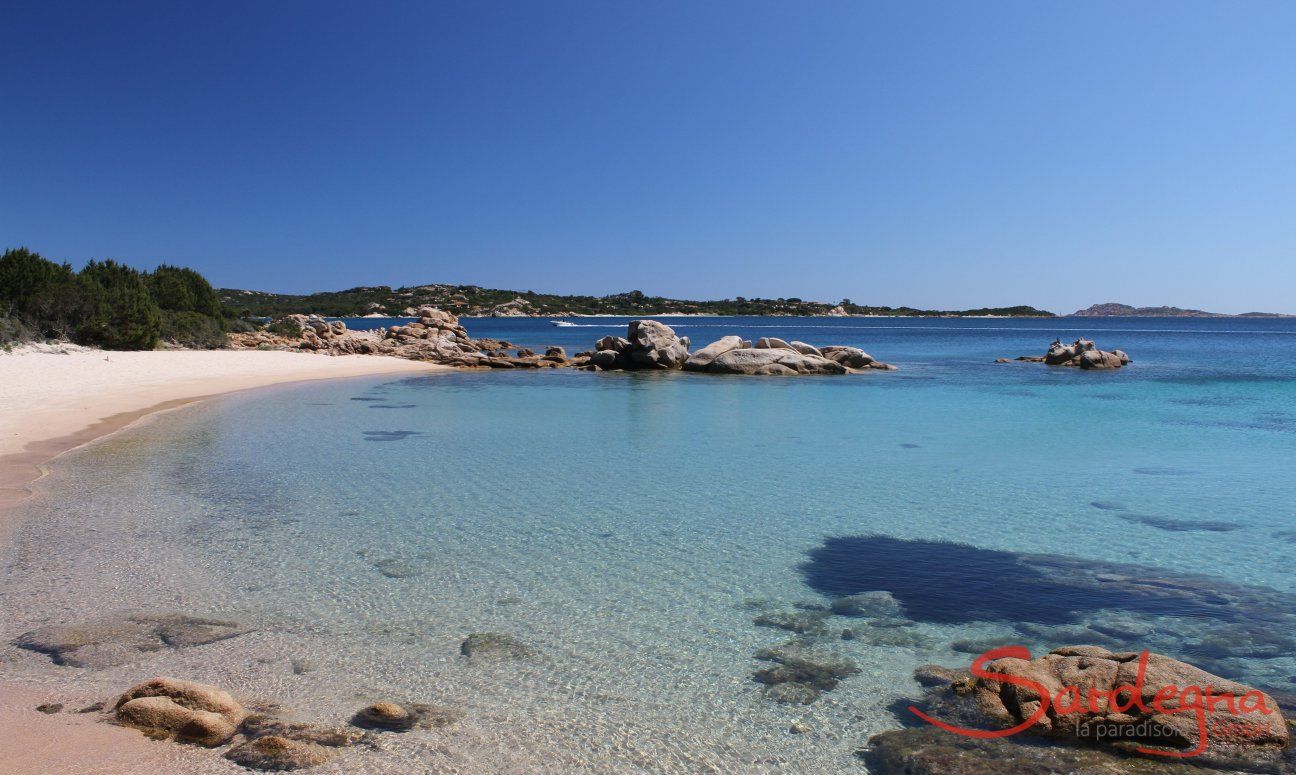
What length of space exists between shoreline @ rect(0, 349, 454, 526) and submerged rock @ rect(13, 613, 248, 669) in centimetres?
335

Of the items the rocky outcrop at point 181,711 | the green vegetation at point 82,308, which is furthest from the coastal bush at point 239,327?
the rocky outcrop at point 181,711

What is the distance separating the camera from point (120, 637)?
18.1 feet

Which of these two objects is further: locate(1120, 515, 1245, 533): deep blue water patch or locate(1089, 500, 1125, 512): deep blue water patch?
locate(1089, 500, 1125, 512): deep blue water patch

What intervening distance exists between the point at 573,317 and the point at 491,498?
503 ft

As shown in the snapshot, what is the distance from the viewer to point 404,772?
3.94 meters

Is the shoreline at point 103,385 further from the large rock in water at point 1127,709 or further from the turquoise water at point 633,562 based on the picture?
the large rock in water at point 1127,709

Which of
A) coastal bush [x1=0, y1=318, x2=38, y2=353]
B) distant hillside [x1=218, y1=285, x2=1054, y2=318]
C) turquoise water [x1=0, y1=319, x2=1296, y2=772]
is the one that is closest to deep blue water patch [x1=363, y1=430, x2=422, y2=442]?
turquoise water [x1=0, y1=319, x2=1296, y2=772]

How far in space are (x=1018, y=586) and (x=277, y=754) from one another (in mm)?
6275

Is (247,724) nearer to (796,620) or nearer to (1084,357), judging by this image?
(796,620)

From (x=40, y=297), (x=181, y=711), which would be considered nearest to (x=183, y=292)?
(x=40, y=297)

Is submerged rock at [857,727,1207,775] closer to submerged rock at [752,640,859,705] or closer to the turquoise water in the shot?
the turquoise water

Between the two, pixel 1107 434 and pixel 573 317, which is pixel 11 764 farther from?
pixel 573 317

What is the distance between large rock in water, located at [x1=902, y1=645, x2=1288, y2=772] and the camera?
4059 mm

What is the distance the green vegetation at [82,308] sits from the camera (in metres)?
29.9
